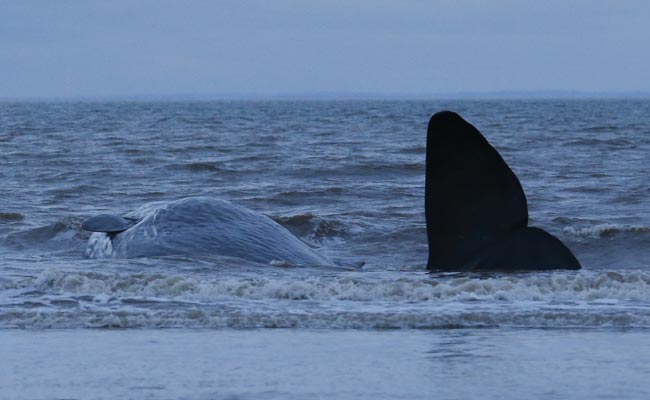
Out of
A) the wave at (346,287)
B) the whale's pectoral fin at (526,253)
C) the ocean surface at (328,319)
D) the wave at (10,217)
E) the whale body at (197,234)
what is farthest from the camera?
the wave at (10,217)

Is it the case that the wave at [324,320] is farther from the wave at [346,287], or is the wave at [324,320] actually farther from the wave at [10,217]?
the wave at [10,217]

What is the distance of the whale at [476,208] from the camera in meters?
8.58

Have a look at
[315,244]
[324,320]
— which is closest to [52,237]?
[315,244]

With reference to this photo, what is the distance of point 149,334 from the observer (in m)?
7.77

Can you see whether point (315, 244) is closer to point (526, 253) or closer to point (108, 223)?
point (108, 223)

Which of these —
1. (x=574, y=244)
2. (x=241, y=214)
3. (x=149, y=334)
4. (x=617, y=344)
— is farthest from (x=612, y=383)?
(x=574, y=244)

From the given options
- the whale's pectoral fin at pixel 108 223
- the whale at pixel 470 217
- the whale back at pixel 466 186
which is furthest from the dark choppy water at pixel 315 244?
the whale back at pixel 466 186

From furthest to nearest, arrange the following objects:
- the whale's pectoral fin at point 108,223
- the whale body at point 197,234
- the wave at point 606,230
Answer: the wave at point 606,230, the whale body at point 197,234, the whale's pectoral fin at point 108,223

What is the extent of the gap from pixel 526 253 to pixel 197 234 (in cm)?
294

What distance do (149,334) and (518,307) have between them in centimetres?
264

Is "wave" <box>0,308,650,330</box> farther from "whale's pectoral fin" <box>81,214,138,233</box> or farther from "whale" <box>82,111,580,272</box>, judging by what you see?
"whale's pectoral fin" <box>81,214,138,233</box>

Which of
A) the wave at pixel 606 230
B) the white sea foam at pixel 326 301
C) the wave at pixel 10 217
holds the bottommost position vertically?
the wave at pixel 10 217

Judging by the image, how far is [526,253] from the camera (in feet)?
29.2

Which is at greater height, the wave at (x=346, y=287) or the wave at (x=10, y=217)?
the wave at (x=346, y=287)
